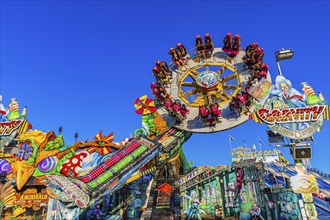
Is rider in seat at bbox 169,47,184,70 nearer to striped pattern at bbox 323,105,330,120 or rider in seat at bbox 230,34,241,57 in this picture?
rider in seat at bbox 230,34,241,57

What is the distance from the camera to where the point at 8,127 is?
2659cm

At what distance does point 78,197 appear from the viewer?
1555cm

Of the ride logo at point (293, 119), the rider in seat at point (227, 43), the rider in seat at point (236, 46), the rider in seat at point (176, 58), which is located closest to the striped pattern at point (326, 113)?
the ride logo at point (293, 119)

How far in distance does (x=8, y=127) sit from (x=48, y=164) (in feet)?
20.5

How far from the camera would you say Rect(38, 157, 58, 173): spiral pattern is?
2416 centimetres

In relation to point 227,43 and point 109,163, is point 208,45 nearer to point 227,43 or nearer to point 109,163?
point 227,43

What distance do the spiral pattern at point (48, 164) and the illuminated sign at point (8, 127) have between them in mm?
5058

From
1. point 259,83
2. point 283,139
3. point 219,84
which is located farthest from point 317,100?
point 219,84

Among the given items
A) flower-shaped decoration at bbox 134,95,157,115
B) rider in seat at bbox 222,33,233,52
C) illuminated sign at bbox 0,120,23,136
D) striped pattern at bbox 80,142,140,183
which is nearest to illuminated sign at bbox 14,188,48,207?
illuminated sign at bbox 0,120,23,136

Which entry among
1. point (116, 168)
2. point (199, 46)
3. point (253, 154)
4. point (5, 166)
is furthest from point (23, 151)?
point (253, 154)

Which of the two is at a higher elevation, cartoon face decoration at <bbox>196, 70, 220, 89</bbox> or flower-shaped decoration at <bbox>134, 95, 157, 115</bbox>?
cartoon face decoration at <bbox>196, 70, 220, 89</bbox>

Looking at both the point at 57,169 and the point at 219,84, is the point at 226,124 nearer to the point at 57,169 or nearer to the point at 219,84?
the point at 219,84

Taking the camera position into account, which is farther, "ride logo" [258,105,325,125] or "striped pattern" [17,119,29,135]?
"striped pattern" [17,119,29,135]

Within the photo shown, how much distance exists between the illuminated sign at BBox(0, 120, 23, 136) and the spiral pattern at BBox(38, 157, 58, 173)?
5.06 meters
